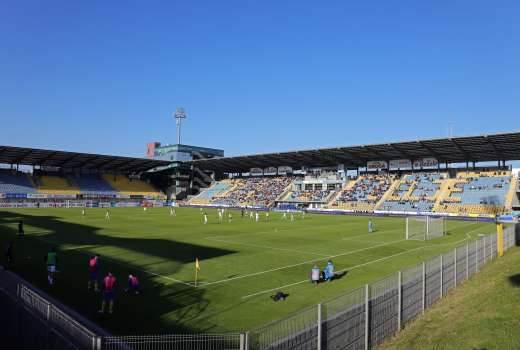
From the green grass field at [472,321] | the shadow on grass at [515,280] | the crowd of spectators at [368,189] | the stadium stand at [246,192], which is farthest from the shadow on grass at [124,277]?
the stadium stand at [246,192]

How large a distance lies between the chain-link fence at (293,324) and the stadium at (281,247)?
5 cm

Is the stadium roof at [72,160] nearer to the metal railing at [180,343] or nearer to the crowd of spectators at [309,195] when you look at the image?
the crowd of spectators at [309,195]

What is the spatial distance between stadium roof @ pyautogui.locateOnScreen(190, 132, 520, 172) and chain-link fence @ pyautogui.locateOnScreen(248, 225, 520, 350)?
55.5 metres

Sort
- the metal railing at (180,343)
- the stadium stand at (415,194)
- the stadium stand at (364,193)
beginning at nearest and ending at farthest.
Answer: the metal railing at (180,343)
the stadium stand at (415,194)
the stadium stand at (364,193)

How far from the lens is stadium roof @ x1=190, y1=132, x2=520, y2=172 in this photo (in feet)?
214

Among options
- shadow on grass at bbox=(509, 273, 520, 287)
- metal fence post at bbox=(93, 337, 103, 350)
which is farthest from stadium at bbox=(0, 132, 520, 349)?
shadow on grass at bbox=(509, 273, 520, 287)

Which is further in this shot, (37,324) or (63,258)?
(63,258)

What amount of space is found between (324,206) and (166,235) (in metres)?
50.6

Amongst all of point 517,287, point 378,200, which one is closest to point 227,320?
point 517,287

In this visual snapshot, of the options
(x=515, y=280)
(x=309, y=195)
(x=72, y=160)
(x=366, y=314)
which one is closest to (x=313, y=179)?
(x=309, y=195)

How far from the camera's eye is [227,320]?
13578mm

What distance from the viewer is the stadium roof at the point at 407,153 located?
65375 mm

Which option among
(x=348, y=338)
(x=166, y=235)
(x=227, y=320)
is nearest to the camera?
(x=348, y=338)

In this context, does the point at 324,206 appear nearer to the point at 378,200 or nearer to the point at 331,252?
the point at 378,200
